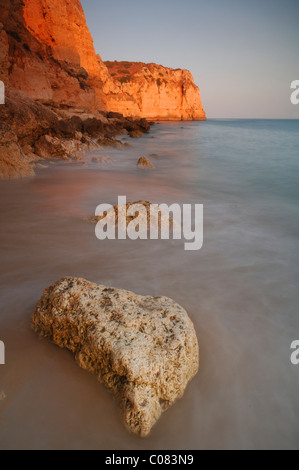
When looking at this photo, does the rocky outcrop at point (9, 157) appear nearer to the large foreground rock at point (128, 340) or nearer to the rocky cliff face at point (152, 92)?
the large foreground rock at point (128, 340)

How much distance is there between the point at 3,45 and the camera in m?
12.7

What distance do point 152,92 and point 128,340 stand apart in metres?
63.6

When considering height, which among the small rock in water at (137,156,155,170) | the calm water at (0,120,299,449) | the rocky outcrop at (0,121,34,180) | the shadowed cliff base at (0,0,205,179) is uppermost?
the shadowed cliff base at (0,0,205,179)

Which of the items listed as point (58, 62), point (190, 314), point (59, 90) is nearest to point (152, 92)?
point (58, 62)

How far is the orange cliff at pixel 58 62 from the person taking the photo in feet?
53.9

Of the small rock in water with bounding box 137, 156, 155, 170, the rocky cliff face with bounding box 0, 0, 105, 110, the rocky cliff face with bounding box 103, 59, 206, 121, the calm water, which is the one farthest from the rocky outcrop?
the rocky cliff face with bounding box 103, 59, 206, 121

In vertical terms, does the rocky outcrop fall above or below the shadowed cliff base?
below

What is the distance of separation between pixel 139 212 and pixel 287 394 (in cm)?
240

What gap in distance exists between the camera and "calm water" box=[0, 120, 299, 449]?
1284 mm

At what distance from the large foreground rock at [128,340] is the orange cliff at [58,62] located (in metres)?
14.8

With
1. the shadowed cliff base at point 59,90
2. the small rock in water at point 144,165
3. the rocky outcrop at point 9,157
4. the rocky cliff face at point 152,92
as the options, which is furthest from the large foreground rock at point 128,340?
the rocky cliff face at point 152,92

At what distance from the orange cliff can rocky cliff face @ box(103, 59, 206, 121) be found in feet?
0.61

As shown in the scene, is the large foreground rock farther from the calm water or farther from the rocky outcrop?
the rocky outcrop

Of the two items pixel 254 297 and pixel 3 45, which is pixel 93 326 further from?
pixel 3 45
